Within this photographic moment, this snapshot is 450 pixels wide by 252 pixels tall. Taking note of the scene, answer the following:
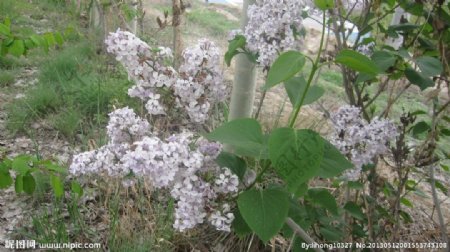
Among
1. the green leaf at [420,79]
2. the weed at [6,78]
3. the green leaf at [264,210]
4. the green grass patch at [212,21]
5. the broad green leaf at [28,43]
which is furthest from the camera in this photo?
the green grass patch at [212,21]

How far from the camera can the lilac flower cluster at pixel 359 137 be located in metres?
1.23

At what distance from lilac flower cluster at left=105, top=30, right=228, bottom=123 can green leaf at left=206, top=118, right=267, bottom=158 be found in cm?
21

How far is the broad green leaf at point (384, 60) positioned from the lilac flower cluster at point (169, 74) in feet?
1.52

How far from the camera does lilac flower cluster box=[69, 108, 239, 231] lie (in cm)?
100

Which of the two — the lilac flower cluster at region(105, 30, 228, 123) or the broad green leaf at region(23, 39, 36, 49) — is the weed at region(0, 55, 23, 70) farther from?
the lilac flower cluster at region(105, 30, 228, 123)

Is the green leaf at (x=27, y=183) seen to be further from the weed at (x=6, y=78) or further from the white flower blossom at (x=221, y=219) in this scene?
the weed at (x=6, y=78)

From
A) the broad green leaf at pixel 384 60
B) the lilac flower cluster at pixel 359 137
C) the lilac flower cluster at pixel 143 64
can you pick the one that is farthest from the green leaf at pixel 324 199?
the lilac flower cluster at pixel 143 64

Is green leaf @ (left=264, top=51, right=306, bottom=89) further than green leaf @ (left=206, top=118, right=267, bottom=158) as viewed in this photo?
No

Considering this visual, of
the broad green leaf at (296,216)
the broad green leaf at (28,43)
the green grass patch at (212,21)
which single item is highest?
the broad green leaf at (28,43)

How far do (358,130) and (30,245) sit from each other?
4.98ft

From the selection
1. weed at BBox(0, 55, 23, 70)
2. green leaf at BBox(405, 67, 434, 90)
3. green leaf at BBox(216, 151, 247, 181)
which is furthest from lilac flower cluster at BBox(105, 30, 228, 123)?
weed at BBox(0, 55, 23, 70)

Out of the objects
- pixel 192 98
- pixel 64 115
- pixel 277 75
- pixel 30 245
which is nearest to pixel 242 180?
pixel 192 98

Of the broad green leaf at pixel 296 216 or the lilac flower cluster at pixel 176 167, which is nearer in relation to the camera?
the lilac flower cluster at pixel 176 167

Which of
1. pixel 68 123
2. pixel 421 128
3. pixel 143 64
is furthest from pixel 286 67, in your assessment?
pixel 68 123
